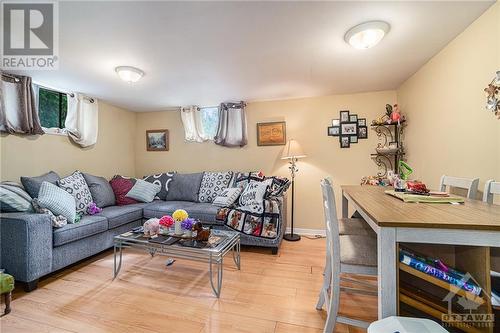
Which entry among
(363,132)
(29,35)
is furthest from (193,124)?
(363,132)

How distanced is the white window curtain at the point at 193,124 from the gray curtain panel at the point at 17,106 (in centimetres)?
185

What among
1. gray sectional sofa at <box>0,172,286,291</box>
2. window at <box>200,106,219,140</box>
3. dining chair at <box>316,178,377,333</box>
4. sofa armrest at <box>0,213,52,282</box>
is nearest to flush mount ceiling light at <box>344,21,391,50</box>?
dining chair at <box>316,178,377,333</box>

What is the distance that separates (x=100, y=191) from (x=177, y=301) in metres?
2.06

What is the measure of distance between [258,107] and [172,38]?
1.95 metres

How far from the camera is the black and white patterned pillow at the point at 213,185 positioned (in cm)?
332

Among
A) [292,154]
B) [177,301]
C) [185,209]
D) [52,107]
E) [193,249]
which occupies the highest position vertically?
[52,107]

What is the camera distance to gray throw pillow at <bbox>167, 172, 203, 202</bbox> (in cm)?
342

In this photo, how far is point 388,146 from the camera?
299 centimetres

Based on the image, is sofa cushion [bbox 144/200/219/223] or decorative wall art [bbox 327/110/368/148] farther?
decorative wall art [bbox 327/110/368/148]

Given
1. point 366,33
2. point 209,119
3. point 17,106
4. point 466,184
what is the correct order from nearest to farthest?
point 466,184 → point 366,33 → point 17,106 → point 209,119

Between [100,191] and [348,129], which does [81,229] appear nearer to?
[100,191]

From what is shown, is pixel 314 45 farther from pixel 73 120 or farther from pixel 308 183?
pixel 73 120

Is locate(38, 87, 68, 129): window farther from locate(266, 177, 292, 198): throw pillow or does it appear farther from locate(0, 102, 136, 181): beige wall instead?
locate(266, 177, 292, 198): throw pillow

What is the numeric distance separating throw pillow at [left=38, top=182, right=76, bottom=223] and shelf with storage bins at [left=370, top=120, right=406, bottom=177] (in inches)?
146
